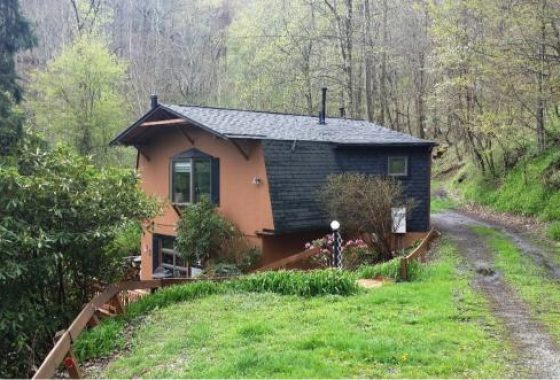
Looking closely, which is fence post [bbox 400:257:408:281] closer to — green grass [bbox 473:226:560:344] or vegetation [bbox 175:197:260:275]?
green grass [bbox 473:226:560:344]

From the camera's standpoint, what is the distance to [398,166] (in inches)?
639

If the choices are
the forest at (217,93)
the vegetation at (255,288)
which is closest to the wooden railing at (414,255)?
the vegetation at (255,288)

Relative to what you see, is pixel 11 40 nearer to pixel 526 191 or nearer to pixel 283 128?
pixel 283 128

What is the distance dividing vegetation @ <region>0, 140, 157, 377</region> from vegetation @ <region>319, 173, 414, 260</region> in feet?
18.1

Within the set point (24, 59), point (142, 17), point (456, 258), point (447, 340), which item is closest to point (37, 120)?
point (24, 59)

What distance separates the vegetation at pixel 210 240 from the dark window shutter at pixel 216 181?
1.28 feet

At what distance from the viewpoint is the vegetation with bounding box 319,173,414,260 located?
43.2 ft

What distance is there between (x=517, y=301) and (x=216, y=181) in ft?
30.0

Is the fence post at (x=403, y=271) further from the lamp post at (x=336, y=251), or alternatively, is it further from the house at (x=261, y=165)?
the house at (x=261, y=165)

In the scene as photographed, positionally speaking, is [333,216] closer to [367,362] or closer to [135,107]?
[367,362]

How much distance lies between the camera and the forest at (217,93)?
27.6 ft

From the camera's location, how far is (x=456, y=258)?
1195 cm

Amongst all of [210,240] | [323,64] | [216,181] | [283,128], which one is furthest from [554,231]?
[323,64]

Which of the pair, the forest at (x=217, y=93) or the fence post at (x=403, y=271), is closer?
the forest at (x=217, y=93)
